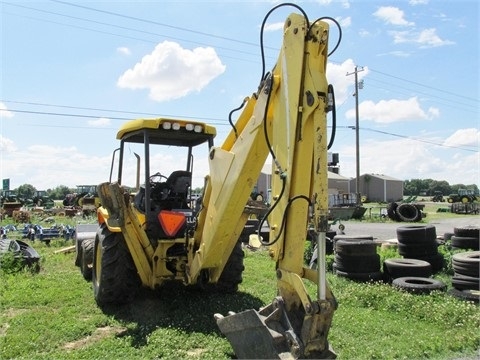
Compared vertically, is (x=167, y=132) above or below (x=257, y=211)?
above

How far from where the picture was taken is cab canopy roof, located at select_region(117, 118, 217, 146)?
645 cm

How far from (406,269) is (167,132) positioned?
4.90 meters

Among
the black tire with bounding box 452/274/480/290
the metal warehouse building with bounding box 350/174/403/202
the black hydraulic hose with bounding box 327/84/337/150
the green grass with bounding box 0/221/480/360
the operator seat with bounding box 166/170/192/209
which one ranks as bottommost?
the green grass with bounding box 0/221/480/360

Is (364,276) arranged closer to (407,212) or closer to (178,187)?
(178,187)

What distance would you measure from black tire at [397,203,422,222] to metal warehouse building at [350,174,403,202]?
38191 millimetres

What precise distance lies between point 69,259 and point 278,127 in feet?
28.2

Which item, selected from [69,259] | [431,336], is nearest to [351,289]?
[431,336]

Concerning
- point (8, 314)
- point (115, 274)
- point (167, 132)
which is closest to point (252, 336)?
point (115, 274)

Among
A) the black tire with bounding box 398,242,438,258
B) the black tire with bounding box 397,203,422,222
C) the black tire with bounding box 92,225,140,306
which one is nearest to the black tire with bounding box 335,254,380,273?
the black tire with bounding box 398,242,438,258

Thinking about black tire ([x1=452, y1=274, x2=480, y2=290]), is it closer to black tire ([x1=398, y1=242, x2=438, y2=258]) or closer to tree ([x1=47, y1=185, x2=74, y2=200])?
black tire ([x1=398, y1=242, x2=438, y2=258])

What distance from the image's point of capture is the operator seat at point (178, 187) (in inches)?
278

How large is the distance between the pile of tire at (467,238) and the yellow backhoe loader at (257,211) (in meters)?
5.53

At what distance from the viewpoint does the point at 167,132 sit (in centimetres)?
686

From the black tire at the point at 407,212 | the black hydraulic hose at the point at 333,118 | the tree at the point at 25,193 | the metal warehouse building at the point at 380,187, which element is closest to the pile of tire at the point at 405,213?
the black tire at the point at 407,212
